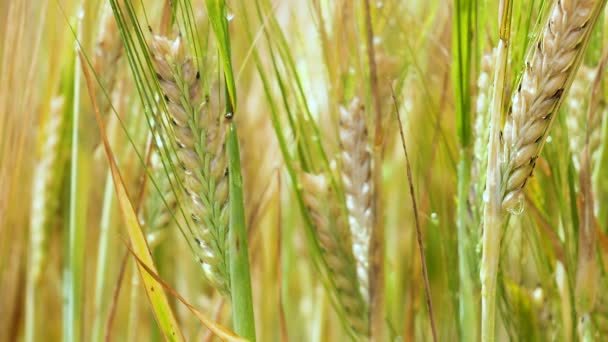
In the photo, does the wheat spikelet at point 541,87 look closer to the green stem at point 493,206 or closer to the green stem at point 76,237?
the green stem at point 493,206

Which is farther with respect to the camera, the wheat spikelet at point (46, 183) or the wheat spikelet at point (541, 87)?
the wheat spikelet at point (46, 183)

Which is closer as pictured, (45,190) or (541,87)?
(541,87)

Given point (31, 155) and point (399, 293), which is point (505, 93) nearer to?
point (399, 293)

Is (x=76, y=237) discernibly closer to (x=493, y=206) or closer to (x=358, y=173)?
(x=358, y=173)

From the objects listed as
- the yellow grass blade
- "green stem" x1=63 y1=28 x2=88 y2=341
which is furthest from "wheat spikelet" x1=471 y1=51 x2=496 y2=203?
"green stem" x1=63 y1=28 x2=88 y2=341

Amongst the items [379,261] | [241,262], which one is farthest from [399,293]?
[241,262]

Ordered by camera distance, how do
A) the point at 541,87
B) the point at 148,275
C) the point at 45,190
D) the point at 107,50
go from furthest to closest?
the point at 45,190, the point at 107,50, the point at 148,275, the point at 541,87

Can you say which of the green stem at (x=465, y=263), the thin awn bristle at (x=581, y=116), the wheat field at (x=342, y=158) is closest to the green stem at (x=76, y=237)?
the wheat field at (x=342, y=158)

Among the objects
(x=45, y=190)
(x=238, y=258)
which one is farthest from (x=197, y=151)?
(x=45, y=190)
